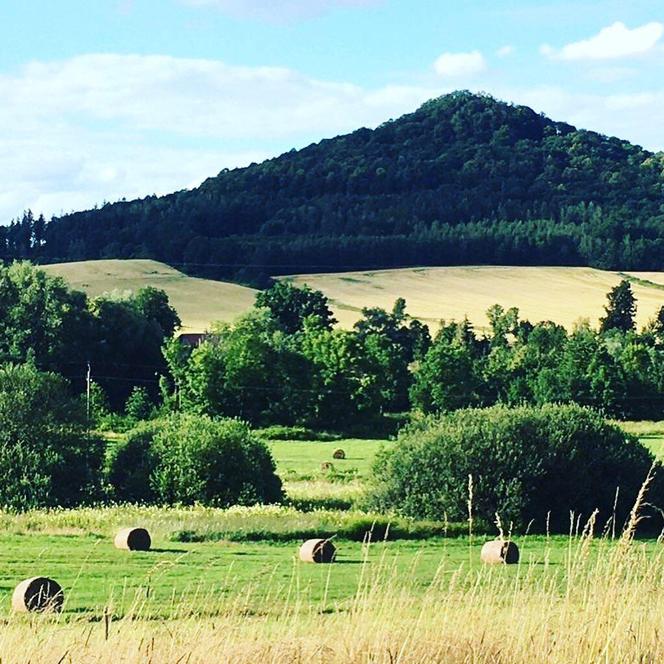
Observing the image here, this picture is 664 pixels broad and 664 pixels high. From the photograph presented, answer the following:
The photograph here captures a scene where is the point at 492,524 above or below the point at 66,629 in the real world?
below

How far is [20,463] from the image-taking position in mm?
42188

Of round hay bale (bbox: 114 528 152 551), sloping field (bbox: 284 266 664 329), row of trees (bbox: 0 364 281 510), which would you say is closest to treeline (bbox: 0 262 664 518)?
sloping field (bbox: 284 266 664 329)

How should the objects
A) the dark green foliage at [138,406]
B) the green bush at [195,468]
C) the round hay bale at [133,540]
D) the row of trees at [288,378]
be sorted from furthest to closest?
the row of trees at [288,378] → the dark green foliage at [138,406] → the green bush at [195,468] → the round hay bale at [133,540]

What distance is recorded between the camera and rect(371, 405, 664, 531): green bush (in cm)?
3912

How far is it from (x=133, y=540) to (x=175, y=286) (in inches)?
4117

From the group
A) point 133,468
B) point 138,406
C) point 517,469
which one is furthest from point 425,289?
point 517,469

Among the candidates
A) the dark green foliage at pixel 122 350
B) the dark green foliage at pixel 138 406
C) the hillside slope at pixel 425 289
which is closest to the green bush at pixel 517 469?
the dark green foliage at pixel 138 406

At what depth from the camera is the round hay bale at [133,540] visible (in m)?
28.0

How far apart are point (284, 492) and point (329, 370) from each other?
132ft

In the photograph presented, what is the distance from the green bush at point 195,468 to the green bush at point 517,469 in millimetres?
4323

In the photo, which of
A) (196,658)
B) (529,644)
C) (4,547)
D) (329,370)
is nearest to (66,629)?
(196,658)

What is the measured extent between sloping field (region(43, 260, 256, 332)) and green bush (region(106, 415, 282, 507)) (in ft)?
223

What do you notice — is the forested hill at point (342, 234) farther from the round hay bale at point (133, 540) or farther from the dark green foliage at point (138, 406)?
the round hay bale at point (133, 540)

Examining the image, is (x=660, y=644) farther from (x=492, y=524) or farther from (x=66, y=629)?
(x=492, y=524)
